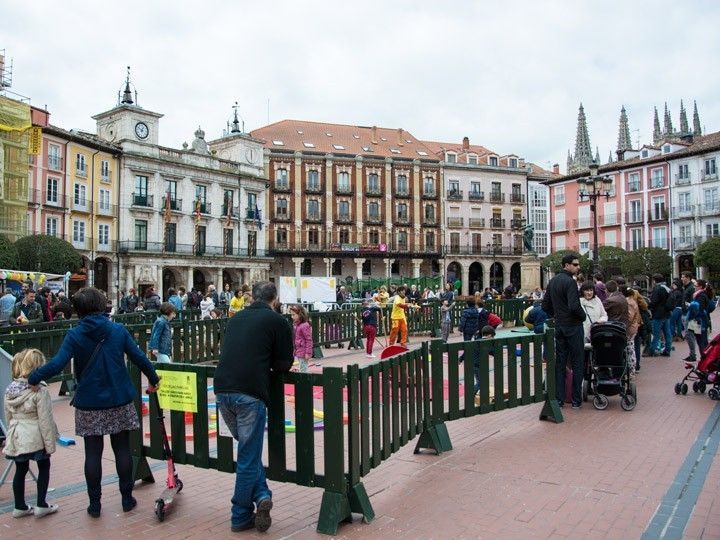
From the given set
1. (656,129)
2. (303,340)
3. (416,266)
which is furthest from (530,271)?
(656,129)

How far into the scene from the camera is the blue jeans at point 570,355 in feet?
28.3

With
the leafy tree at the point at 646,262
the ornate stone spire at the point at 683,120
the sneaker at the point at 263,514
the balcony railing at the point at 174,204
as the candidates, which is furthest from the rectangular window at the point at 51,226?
the ornate stone spire at the point at 683,120

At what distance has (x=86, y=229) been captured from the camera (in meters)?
45.7

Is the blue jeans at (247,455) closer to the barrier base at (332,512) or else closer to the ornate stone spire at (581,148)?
the barrier base at (332,512)

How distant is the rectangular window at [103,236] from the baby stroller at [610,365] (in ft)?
146

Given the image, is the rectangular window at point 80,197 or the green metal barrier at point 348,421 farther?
the rectangular window at point 80,197

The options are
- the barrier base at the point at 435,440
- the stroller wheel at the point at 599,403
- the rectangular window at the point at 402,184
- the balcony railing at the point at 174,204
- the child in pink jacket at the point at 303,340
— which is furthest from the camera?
the rectangular window at the point at 402,184

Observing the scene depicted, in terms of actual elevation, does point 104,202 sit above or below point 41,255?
above

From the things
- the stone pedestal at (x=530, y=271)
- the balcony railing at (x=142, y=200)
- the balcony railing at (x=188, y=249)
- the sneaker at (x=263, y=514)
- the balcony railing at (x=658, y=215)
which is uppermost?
the balcony railing at (x=142, y=200)

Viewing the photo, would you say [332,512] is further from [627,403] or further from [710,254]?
[710,254]

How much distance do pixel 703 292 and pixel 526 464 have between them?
28.1 feet

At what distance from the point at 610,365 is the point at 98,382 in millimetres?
6739

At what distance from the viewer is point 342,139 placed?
67125mm

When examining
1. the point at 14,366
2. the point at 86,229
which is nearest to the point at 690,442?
the point at 14,366
